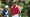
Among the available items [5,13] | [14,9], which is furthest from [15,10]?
[5,13]

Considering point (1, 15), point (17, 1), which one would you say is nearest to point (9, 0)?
point (17, 1)

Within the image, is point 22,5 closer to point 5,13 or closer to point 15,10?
point 15,10

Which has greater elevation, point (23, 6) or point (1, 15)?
point (23, 6)

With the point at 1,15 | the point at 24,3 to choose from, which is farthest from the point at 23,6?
the point at 1,15

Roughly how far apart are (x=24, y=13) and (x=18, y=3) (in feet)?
0.44

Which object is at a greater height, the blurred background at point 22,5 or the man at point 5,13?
the blurred background at point 22,5

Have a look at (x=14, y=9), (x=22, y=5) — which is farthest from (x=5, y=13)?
(x=22, y=5)

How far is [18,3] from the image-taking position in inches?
33.4

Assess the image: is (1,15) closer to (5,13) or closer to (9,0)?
(5,13)

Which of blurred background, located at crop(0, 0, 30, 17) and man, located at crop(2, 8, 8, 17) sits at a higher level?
A: blurred background, located at crop(0, 0, 30, 17)

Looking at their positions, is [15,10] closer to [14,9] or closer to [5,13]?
[14,9]

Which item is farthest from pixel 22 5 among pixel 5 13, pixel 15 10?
pixel 5 13

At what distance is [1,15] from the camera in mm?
867

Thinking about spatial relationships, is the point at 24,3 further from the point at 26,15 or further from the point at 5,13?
the point at 5,13
